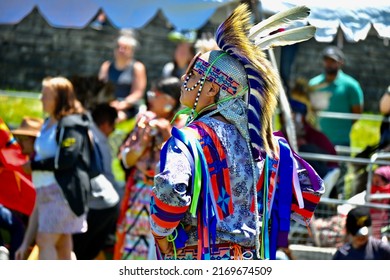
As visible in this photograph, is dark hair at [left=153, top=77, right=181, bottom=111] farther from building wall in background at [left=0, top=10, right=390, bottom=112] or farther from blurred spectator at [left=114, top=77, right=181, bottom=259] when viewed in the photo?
building wall in background at [left=0, top=10, right=390, bottom=112]

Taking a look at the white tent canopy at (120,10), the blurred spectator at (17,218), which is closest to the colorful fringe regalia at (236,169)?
the blurred spectator at (17,218)

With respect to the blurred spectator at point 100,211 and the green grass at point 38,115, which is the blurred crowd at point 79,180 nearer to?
the blurred spectator at point 100,211

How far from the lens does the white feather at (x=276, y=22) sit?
16.1 ft

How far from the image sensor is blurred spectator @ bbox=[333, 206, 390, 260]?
7020mm

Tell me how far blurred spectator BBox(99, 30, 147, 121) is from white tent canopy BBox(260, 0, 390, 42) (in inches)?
148

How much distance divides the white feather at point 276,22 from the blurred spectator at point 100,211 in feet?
9.59

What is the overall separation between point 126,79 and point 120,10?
313cm

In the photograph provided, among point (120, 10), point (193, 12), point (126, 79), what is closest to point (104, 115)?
point (120, 10)

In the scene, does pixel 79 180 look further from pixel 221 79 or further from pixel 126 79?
pixel 126 79

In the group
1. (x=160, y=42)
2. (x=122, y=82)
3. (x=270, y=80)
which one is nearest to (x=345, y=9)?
(x=270, y=80)

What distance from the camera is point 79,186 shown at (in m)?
7.28

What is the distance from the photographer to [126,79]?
11461 millimetres
